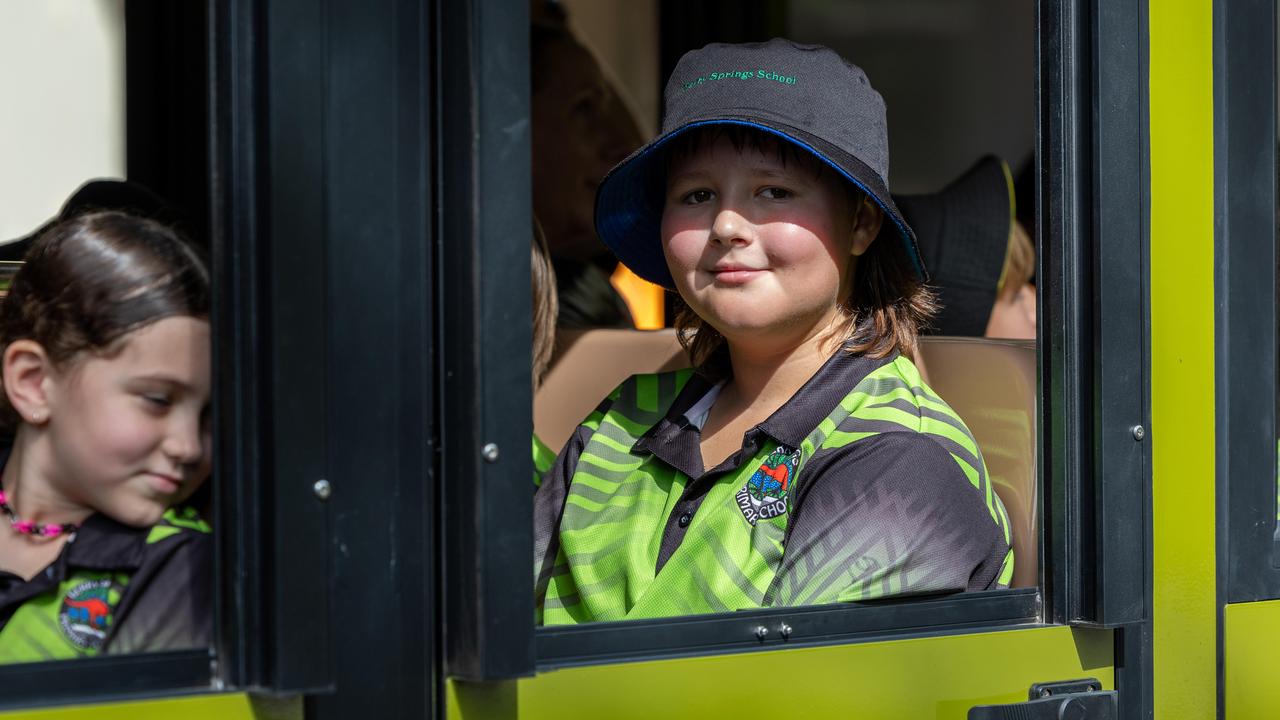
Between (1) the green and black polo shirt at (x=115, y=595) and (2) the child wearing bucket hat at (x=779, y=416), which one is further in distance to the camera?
(2) the child wearing bucket hat at (x=779, y=416)

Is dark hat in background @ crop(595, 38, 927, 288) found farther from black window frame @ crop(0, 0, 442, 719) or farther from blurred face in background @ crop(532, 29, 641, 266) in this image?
blurred face in background @ crop(532, 29, 641, 266)

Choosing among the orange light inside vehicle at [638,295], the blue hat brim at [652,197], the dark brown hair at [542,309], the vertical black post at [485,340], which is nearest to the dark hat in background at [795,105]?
the blue hat brim at [652,197]

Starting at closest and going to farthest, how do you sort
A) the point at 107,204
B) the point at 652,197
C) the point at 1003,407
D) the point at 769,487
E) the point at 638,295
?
the point at 107,204 → the point at 769,487 → the point at 1003,407 → the point at 652,197 → the point at 638,295

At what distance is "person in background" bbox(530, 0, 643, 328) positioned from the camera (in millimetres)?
2648

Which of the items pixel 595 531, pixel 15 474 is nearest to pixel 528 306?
pixel 15 474

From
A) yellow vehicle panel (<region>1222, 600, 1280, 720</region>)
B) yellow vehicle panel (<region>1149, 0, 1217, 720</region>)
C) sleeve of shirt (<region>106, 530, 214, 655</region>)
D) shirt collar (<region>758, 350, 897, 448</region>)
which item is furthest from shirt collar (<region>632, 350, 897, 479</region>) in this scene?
sleeve of shirt (<region>106, 530, 214, 655</region>)

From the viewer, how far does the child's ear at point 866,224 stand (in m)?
1.55

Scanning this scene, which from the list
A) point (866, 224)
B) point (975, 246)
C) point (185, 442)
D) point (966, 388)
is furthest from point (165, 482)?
point (975, 246)

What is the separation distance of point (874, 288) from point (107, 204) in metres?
0.84

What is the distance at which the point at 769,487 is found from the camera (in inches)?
56.1

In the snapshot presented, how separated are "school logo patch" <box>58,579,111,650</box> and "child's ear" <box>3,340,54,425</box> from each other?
16 centimetres

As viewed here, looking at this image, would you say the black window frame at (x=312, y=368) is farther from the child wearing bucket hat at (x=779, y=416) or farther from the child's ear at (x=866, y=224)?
the child's ear at (x=866, y=224)

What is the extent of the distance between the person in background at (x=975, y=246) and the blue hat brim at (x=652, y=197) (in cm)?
64

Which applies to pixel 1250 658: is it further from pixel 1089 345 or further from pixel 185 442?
pixel 185 442
